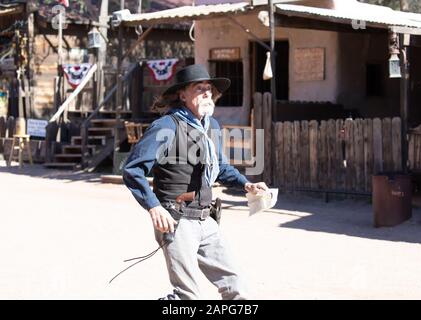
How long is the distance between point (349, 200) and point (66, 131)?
32.2 feet

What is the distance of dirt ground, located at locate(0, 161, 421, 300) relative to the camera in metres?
6.94

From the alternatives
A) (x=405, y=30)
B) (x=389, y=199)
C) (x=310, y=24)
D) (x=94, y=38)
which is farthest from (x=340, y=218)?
(x=94, y=38)

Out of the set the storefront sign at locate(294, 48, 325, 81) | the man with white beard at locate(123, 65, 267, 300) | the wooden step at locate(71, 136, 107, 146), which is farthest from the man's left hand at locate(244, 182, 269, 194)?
the wooden step at locate(71, 136, 107, 146)

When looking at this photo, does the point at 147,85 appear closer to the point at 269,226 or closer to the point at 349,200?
the point at 349,200

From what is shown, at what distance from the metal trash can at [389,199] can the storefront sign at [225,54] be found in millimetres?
7666

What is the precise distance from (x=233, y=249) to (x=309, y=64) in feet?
Result: 28.4

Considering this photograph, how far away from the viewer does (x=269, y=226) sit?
36.0 ft

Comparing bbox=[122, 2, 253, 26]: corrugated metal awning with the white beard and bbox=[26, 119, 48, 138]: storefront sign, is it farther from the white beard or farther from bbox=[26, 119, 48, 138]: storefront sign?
the white beard

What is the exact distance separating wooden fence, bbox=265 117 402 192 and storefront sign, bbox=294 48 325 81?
2.99 metres

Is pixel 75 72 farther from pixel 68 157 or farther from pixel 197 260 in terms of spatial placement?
pixel 197 260

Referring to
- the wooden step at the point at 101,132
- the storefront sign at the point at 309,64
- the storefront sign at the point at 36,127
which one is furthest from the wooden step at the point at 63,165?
the storefront sign at the point at 309,64

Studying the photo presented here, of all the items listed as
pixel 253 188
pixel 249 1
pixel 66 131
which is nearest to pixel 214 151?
pixel 253 188

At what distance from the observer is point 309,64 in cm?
1692

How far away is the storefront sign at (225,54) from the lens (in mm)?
17969
